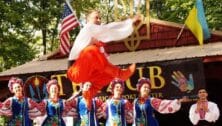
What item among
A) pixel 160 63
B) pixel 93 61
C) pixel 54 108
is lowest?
pixel 54 108

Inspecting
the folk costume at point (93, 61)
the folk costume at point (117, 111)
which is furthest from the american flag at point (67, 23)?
the folk costume at point (117, 111)

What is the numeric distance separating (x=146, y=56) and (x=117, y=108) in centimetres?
457

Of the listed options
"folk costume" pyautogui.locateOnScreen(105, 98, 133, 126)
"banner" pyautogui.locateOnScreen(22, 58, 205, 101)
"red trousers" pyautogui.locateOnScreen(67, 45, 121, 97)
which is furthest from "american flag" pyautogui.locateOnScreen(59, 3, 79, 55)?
"folk costume" pyautogui.locateOnScreen(105, 98, 133, 126)

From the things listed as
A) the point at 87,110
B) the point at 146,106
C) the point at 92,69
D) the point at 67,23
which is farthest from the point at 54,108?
the point at 67,23

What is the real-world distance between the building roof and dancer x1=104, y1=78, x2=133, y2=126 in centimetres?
317

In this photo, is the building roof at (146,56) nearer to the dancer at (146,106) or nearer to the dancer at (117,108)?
the dancer at (146,106)

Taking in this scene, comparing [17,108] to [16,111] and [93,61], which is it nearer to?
[16,111]

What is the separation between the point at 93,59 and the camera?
7.85m

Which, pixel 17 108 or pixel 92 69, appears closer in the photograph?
pixel 17 108

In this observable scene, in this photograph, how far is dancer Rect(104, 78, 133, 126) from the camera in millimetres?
7512

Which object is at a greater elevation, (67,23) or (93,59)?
(67,23)

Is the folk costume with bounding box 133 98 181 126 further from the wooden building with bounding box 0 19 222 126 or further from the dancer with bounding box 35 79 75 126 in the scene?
the wooden building with bounding box 0 19 222 126

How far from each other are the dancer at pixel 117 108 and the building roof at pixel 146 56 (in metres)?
3.17

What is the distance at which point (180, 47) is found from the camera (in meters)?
12.9
